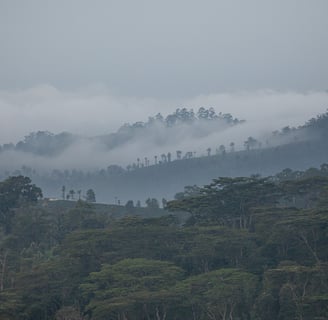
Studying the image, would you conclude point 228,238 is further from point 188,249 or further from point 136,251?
point 136,251

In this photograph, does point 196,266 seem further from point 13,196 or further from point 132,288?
point 13,196

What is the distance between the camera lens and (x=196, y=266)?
2133 inches

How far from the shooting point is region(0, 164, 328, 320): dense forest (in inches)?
1735

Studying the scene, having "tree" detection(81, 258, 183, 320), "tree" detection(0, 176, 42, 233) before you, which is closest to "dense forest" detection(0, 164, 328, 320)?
"tree" detection(81, 258, 183, 320)

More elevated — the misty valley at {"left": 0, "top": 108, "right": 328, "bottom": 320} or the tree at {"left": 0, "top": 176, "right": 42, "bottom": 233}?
the tree at {"left": 0, "top": 176, "right": 42, "bottom": 233}

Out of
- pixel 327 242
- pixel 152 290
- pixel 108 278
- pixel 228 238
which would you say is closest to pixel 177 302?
pixel 152 290

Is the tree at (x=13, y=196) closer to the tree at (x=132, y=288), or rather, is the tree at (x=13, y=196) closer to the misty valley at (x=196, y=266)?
the misty valley at (x=196, y=266)

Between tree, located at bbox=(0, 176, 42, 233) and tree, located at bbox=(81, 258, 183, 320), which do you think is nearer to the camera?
tree, located at bbox=(81, 258, 183, 320)

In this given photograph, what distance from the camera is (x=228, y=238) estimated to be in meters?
52.7

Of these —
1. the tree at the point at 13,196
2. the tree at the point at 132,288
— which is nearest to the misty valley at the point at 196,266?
the tree at the point at 132,288

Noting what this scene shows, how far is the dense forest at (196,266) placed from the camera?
44062mm

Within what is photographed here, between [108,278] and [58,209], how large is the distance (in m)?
45.6

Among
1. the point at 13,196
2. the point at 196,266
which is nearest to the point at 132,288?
the point at 196,266

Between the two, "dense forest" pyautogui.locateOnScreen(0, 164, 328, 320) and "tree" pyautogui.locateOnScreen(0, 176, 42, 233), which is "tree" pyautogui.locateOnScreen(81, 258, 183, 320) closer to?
"dense forest" pyautogui.locateOnScreen(0, 164, 328, 320)
